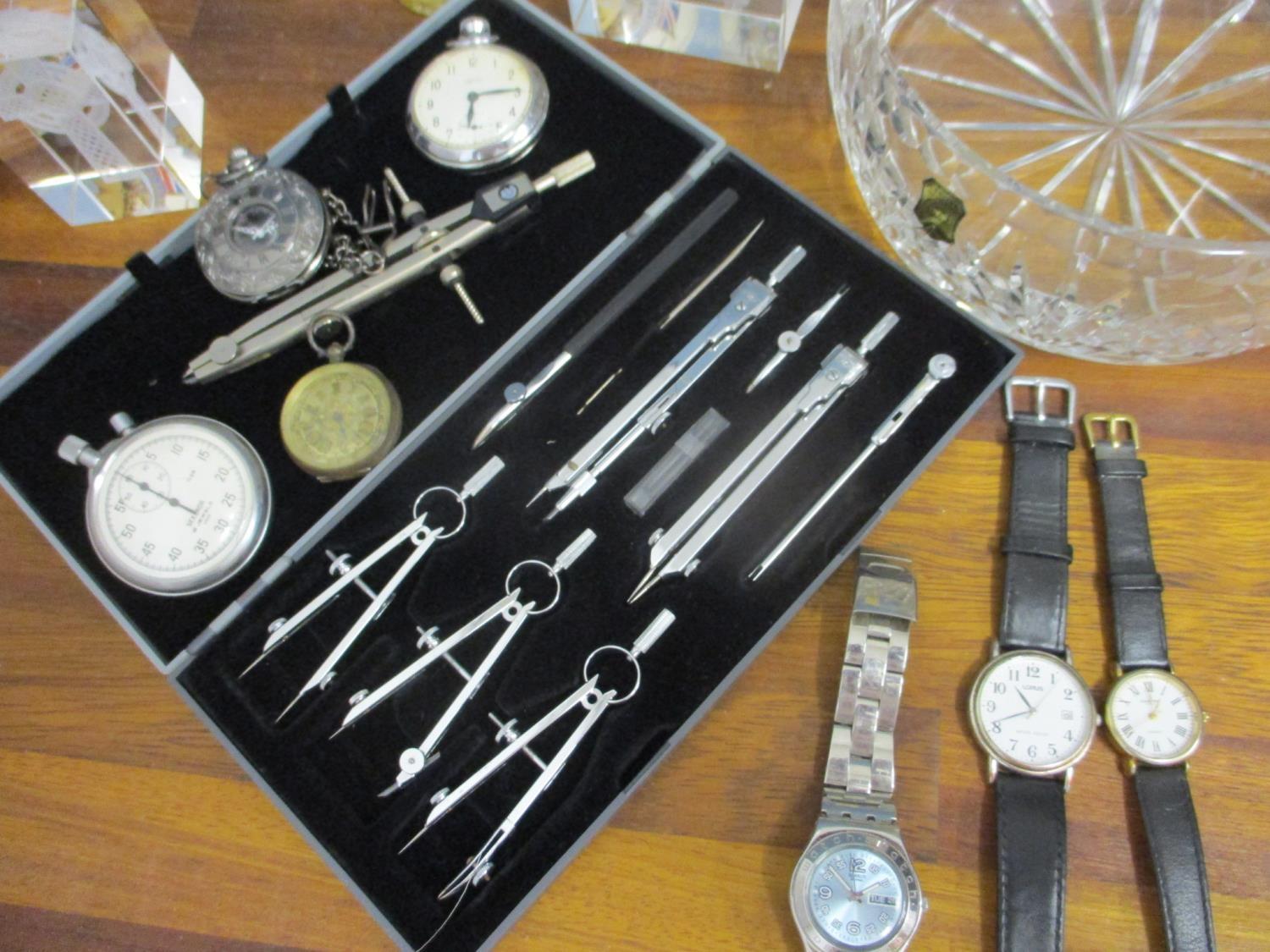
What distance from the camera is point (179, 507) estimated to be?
156cm

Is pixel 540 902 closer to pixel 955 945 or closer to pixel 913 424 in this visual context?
pixel 955 945

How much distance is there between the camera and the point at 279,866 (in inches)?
59.0

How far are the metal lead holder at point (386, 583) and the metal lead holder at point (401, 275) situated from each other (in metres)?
0.29

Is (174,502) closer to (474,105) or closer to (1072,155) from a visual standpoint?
(474,105)

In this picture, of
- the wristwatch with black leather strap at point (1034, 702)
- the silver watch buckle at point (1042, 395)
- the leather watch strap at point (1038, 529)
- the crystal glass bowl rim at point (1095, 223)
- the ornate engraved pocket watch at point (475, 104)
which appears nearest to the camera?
the crystal glass bowl rim at point (1095, 223)

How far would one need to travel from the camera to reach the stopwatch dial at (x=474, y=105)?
175 cm

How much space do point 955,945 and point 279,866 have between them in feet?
3.12

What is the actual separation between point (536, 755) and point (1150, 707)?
33.9 inches

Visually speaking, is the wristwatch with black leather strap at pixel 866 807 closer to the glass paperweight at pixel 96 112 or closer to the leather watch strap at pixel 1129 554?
the leather watch strap at pixel 1129 554

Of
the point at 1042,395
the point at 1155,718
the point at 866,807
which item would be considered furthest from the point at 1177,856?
the point at 1042,395

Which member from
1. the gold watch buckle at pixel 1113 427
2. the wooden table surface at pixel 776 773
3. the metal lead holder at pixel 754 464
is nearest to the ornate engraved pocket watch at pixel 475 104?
the metal lead holder at pixel 754 464

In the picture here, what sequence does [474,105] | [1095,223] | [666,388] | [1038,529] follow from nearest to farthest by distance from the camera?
[1095,223] < [1038,529] < [666,388] < [474,105]

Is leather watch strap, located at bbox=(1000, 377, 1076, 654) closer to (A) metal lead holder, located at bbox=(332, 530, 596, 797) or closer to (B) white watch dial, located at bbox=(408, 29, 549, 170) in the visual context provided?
(A) metal lead holder, located at bbox=(332, 530, 596, 797)

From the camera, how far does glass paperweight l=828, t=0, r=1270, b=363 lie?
1415 mm
